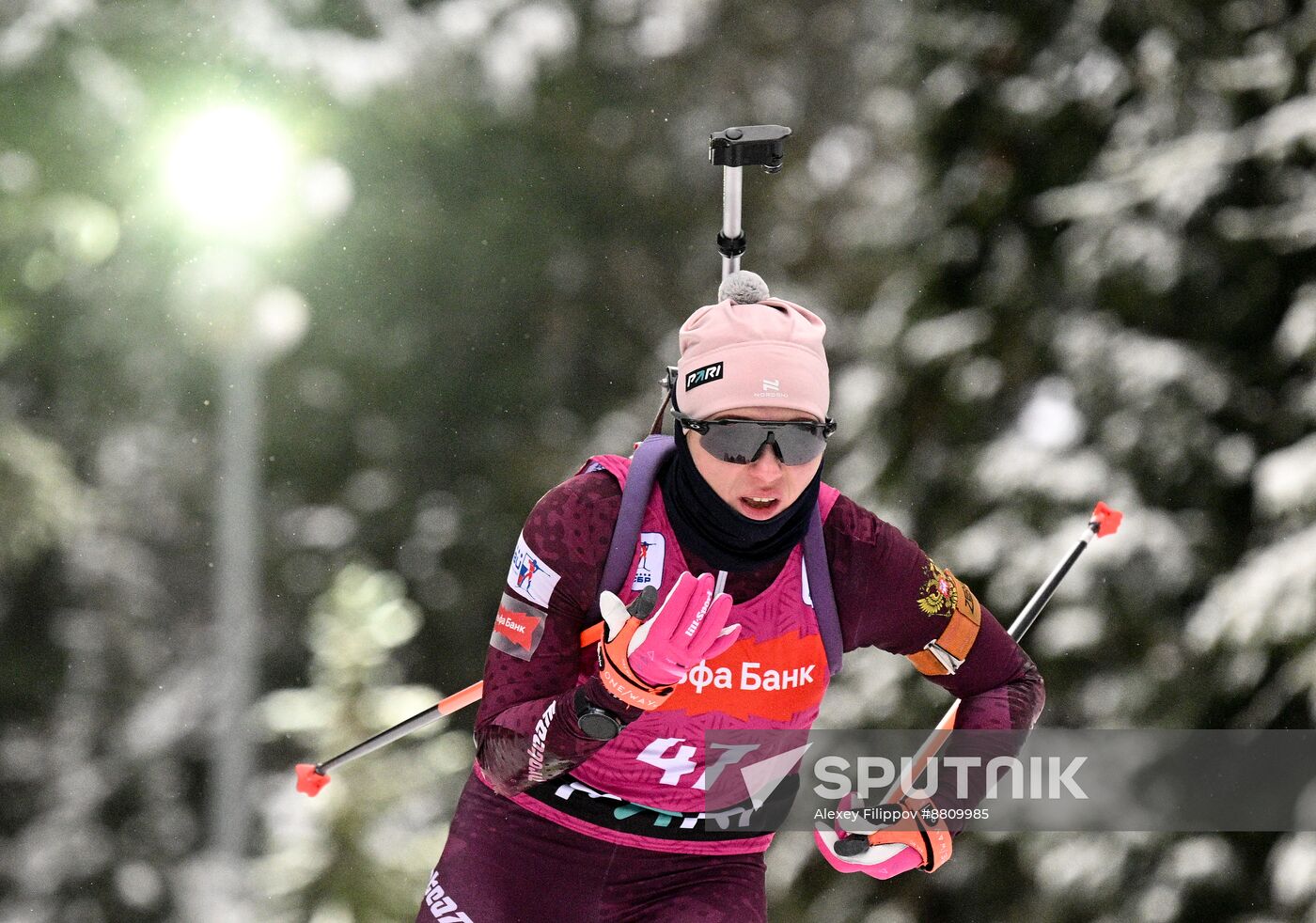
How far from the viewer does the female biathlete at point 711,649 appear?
110 inches

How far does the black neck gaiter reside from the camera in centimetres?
281

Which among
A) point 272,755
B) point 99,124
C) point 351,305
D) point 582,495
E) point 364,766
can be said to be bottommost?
point 272,755

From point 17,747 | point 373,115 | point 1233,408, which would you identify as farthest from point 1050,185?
point 17,747

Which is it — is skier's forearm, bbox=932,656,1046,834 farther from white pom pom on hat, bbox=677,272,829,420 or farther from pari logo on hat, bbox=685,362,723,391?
pari logo on hat, bbox=685,362,723,391

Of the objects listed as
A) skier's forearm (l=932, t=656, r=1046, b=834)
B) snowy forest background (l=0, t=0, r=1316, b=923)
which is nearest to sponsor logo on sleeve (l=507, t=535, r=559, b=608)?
skier's forearm (l=932, t=656, r=1046, b=834)

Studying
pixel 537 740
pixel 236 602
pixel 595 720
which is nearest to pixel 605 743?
pixel 537 740

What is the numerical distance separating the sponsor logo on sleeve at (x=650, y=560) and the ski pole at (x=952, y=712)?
0.66 meters

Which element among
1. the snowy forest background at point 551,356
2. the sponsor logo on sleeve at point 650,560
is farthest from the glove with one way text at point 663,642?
the snowy forest background at point 551,356

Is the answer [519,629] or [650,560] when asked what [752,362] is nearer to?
[650,560]

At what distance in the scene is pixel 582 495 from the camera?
2.89m

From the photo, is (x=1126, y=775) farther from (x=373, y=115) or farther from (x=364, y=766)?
(x=373, y=115)

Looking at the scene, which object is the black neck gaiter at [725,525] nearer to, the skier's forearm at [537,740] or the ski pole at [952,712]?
the skier's forearm at [537,740]

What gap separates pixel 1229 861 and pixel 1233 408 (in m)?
2.10

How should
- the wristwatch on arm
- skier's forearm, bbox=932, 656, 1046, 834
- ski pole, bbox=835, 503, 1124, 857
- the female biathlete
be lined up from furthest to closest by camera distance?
skier's forearm, bbox=932, 656, 1046, 834
ski pole, bbox=835, 503, 1124, 857
the female biathlete
the wristwatch on arm
